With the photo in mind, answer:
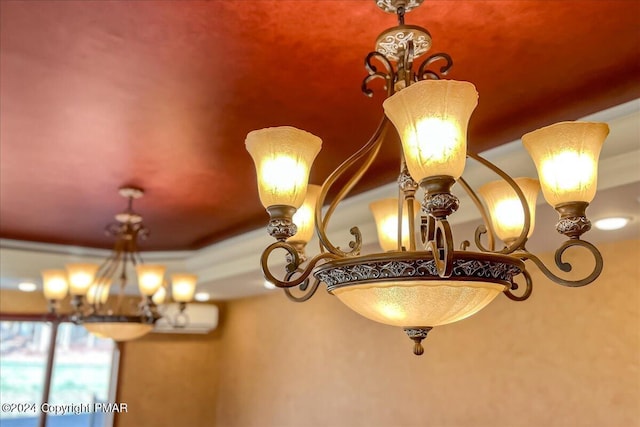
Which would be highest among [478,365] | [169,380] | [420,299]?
[420,299]

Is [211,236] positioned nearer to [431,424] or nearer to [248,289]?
[248,289]

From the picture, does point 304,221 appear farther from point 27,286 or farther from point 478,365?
point 27,286

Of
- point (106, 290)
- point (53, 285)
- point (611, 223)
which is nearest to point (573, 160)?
point (611, 223)

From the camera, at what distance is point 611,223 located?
2107 millimetres

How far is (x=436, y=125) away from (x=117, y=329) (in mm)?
2283

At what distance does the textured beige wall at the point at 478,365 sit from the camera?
7.69 ft

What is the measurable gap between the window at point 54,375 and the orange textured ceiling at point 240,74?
2.69m

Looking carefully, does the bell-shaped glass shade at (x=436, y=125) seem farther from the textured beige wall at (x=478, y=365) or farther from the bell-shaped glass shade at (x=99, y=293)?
the bell-shaped glass shade at (x=99, y=293)

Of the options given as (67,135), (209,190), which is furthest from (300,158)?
(209,190)

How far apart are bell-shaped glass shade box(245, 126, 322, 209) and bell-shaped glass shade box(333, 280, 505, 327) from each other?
209 mm

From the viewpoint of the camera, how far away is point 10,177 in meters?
2.54

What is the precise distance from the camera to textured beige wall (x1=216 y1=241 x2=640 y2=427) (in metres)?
2.34

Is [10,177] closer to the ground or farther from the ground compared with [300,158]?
farther from the ground

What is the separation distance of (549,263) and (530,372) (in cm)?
57
